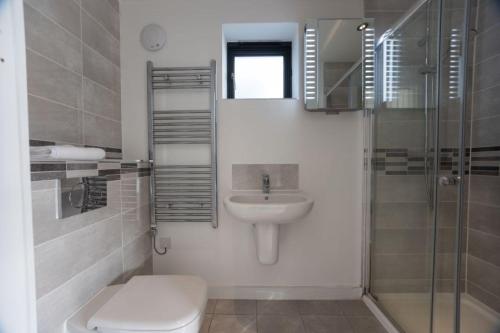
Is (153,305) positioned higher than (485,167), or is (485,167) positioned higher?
(485,167)

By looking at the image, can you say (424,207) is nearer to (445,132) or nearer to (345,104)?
(445,132)

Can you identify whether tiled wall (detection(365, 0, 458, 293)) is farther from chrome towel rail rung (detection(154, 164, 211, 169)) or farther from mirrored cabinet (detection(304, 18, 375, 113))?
chrome towel rail rung (detection(154, 164, 211, 169))

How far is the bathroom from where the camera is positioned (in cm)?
111

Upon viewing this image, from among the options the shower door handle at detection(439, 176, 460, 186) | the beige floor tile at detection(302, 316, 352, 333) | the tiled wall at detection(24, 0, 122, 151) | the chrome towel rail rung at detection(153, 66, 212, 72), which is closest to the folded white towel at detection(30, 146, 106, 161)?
the tiled wall at detection(24, 0, 122, 151)

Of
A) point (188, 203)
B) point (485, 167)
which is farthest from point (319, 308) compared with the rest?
point (485, 167)

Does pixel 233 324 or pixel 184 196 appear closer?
pixel 233 324

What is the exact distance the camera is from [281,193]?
69.4 inches

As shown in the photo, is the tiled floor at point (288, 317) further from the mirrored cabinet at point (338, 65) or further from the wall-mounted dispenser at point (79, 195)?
the mirrored cabinet at point (338, 65)

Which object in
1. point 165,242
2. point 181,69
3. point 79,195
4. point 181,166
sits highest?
point 181,69

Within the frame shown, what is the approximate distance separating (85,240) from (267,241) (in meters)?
1.01

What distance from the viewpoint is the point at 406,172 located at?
1.57 metres

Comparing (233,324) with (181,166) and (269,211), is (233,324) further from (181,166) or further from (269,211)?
(181,166)

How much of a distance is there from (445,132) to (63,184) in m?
1.87

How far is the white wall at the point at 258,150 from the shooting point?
175 cm
